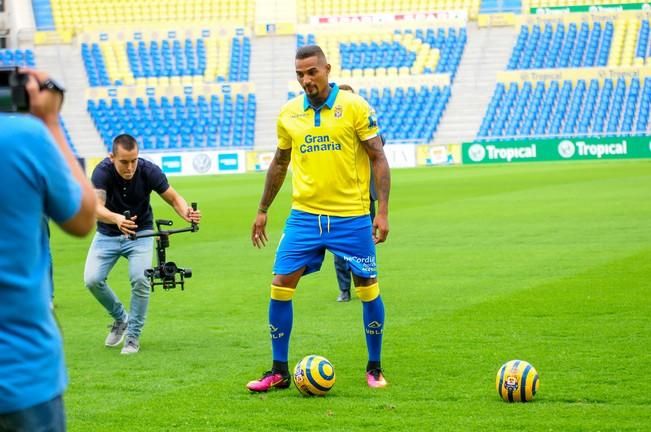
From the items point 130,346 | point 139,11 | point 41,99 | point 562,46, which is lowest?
point 562,46

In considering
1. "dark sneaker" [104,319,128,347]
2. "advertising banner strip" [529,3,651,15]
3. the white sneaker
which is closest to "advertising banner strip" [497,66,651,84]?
"advertising banner strip" [529,3,651,15]

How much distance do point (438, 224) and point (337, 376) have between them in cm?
1374

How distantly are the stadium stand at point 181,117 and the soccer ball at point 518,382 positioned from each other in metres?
46.7

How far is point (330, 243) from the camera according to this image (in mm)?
8242

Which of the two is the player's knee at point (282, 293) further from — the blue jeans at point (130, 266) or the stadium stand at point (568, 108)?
the stadium stand at point (568, 108)

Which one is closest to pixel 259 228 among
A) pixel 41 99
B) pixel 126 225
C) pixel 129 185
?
pixel 126 225

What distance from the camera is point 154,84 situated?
5803cm

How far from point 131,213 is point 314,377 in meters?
2.92

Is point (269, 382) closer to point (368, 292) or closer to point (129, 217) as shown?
point (368, 292)

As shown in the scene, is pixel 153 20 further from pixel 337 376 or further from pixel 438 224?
pixel 337 376

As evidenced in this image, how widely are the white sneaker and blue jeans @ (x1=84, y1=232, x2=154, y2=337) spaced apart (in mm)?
46

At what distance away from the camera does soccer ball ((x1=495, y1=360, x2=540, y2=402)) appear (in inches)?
298

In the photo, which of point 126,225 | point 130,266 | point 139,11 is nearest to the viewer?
point 126,225

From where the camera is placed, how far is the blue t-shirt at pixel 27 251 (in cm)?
340
